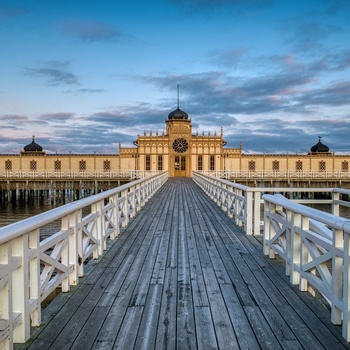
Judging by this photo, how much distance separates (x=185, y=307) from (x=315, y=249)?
1.72 meters

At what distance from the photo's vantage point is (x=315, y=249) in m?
4.33

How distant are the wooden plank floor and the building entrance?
1802 inches

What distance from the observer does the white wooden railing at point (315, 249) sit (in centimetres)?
343

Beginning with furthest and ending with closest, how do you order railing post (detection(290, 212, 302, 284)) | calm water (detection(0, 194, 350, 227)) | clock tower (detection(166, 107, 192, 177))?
1. clock tower (detection(166, 107, 192, 177))
2. calm water (detection(0, 194, 350, 227))
3. railing post (detection(290, 212, 302, 284))

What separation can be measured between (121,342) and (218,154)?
50.4m

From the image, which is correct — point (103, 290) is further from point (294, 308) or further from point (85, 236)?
point (294, 308)

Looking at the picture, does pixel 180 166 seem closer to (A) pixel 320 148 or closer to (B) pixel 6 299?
(A) pixel 320 148

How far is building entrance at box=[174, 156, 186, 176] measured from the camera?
173 feet

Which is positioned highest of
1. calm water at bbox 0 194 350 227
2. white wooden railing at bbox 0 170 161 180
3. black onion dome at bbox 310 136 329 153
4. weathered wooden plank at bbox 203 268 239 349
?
black onion dome at bbox 310 136 329 153

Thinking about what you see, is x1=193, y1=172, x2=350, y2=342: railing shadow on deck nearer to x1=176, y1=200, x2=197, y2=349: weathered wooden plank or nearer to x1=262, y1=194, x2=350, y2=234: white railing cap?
x1=262, y1=194, x2=350, y2=234: white railing cap

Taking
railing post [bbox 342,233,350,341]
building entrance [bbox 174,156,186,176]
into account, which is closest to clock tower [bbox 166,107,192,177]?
building entrance [bbox 174,156,186,176]

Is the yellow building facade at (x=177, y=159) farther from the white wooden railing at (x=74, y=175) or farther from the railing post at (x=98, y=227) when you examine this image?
the railing post at (x=98, y=227)

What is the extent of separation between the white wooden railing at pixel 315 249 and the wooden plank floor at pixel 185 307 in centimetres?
22

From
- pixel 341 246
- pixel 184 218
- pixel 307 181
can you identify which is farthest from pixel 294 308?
pixel 307 181
